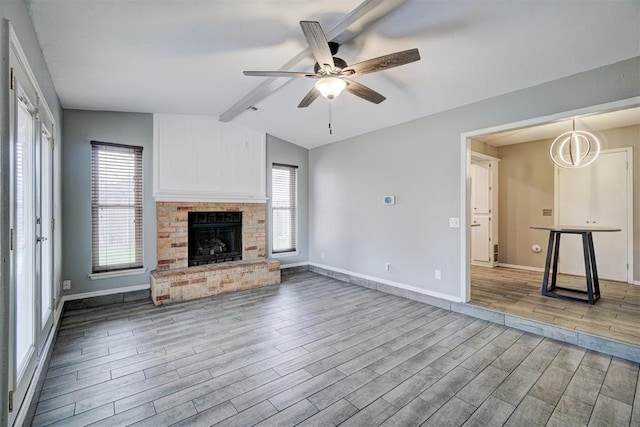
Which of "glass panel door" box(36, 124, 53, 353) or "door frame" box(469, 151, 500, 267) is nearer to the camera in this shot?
"glass panel door" box(36, 124, 53, 353)

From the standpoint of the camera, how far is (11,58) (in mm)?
1635

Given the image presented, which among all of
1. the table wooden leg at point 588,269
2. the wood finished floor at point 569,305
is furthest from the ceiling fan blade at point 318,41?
the table wooden leg at point 588,269

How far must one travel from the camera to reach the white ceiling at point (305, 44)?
2195 millimetres

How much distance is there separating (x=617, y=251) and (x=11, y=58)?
24.9 ft

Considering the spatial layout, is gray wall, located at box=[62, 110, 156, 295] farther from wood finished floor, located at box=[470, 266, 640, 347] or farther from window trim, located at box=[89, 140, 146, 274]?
wood finished floor, located at box=[470, 266, 640, 347]

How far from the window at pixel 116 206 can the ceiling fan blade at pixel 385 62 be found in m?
3.80

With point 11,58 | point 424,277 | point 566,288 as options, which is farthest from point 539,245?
point 11,58

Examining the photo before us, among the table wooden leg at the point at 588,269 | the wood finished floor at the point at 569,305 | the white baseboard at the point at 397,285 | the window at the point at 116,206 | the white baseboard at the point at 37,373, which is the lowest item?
the white baseboard at the point at 37,373

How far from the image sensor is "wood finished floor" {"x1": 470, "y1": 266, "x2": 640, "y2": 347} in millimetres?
2988

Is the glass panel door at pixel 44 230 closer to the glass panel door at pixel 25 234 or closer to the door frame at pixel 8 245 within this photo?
the glass panel door at pixel 25 234

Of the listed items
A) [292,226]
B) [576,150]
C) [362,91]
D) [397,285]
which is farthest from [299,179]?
[576,150]

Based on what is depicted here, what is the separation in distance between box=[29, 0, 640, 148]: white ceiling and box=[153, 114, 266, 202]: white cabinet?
0.95m

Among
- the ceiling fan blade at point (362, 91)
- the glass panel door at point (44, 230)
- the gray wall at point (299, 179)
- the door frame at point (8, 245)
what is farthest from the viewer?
the gray wall at point (299, 179)

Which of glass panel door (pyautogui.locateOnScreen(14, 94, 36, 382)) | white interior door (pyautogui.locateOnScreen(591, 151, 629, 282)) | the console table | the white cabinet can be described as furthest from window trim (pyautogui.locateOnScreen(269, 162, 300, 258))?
white interior door (pyautogui.locateOnScreen(591, 151, 629, 282))
